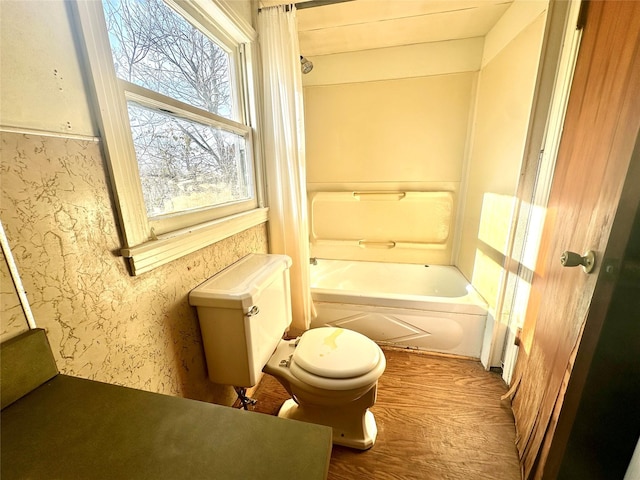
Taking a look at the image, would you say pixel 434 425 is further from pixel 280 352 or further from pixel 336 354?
pixel 280 352

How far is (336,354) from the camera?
1119mm

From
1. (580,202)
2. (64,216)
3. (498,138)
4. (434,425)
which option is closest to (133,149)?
(64,216)

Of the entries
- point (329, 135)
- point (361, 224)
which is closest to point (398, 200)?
point (361, 224)

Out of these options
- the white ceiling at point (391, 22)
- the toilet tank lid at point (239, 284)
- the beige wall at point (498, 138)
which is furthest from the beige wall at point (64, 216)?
the beige wall at point (498, 138)

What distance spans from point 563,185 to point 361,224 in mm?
1529

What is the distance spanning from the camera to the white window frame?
0.63 meters

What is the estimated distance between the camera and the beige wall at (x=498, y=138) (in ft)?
4.52

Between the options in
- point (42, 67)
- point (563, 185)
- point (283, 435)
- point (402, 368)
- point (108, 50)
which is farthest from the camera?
point (402, 368)

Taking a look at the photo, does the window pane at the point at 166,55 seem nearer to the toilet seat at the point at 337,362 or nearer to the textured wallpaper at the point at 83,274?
the textured wallpaper at the point at 83,274

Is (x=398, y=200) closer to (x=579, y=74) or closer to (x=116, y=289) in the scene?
(x=579, y=74)

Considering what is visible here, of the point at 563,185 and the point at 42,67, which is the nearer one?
the point at 42,67

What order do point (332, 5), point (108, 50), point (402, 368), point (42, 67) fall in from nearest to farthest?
point (42, 67) → point (108, 50) → point (332, 5) → point (402, 368)

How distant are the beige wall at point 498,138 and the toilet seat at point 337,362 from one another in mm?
996

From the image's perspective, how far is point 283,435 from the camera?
41 cm
